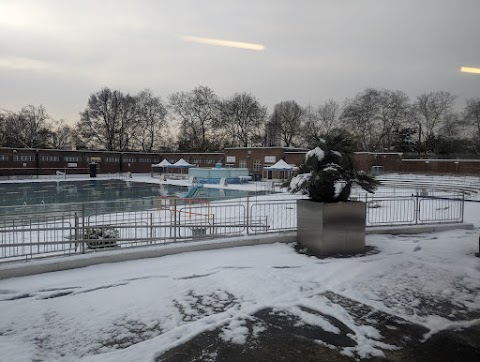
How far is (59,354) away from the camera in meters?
3.71

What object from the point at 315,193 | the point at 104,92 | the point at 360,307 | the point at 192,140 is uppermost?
the point at 104,92

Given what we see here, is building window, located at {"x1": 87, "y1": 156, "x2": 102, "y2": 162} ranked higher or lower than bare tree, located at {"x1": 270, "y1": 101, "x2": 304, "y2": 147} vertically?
lower

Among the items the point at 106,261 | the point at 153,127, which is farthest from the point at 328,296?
the point at 153,127

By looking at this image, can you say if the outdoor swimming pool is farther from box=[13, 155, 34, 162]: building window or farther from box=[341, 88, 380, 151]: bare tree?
box=[341, 88, 380, 151]: bare tree

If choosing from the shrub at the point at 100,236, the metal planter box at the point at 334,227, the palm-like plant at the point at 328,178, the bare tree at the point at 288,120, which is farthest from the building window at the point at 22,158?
the metal planter box at the point at 334,227

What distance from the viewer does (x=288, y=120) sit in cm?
7512

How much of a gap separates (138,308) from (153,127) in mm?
81214

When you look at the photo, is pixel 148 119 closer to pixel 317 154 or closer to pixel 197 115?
pixel 197 115

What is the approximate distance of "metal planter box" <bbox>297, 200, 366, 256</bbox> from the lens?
7758 mm

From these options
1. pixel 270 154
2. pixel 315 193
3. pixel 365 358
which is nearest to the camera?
pixel 365 358

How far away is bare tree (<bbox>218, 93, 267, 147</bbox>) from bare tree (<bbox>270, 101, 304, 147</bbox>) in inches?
151

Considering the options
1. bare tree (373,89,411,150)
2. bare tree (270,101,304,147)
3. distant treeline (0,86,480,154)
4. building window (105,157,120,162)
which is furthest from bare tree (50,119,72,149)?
bare tree (373,89,411,150)

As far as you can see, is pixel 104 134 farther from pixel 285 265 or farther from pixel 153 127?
pixel 285 265

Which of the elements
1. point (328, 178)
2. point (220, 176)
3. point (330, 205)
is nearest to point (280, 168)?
point (220, 176)
